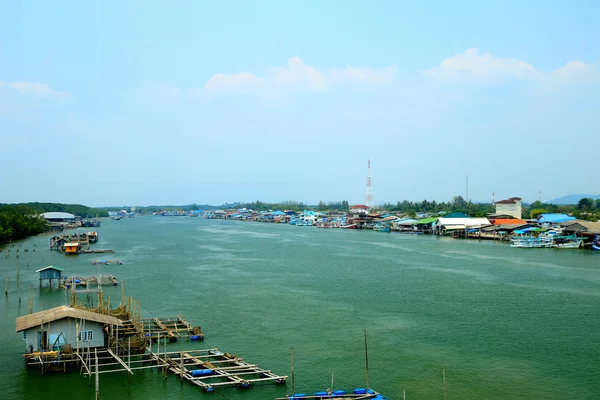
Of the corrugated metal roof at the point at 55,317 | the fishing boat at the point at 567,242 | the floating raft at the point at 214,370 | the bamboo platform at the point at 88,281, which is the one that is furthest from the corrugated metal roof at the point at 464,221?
the corrugated metal roof at the point at 55,317

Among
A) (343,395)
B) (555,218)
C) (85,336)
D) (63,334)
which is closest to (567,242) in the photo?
(555,218)

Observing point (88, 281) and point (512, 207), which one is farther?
point (512, 207)

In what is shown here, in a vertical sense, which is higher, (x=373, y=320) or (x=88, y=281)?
(x=88, y=281)

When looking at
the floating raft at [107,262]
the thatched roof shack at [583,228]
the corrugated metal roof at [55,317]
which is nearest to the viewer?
the corrugated metal roof at [55,317]

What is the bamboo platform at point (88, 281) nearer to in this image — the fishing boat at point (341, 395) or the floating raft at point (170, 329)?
the floating raft at point (170, 329)

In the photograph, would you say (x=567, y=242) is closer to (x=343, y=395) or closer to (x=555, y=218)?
(x=555, y=218)

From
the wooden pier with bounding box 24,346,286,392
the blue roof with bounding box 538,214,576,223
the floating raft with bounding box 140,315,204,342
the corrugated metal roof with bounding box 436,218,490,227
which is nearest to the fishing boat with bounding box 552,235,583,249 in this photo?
the blue roof with bounding box 538,214,576,223

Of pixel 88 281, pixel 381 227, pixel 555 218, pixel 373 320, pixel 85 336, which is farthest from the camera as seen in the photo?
pixel 381 227
